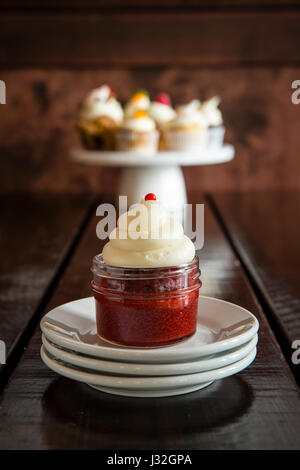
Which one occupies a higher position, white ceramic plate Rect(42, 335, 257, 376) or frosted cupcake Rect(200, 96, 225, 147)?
frosted cupcake Rect(200, 96, 225, 147)

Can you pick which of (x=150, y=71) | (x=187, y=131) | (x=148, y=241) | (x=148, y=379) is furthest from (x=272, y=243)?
(x=150, y=71)

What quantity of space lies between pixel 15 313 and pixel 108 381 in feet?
1.38

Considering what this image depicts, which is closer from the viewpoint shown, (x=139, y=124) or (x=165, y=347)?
(x=165, y=347)

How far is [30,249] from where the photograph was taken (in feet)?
5.13

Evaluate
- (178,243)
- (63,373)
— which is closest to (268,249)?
(178,243)

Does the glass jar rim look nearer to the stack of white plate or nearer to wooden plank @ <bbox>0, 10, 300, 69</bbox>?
the stack of white plate

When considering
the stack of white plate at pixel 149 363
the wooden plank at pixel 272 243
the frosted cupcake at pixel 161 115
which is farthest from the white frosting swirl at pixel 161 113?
the stack of white plate at pixel 149 363

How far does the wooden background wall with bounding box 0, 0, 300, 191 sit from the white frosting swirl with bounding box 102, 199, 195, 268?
2.19 metres

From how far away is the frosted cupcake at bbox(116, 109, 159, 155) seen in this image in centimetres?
212

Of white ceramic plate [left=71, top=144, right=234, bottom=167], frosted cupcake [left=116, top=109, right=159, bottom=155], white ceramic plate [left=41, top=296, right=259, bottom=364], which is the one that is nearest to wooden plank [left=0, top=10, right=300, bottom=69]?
frosted cupcake [left=116, top=109, right=159, bottom=155]

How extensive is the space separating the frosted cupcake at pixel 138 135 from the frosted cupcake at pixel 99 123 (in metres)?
0.09

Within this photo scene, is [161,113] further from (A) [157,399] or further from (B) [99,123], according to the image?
(A) [157,399]

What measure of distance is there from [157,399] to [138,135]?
1.55 meters
